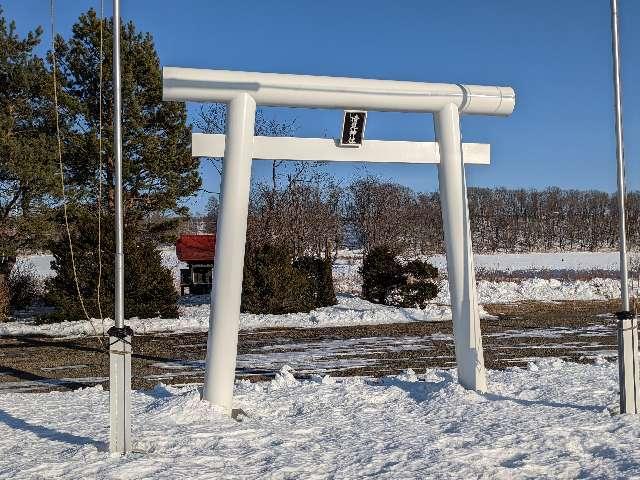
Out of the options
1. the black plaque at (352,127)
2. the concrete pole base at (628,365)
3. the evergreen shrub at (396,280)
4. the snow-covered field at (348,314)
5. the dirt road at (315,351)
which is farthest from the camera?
the evergreen shrub at (396,280)

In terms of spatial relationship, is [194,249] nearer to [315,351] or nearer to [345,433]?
[315,351]

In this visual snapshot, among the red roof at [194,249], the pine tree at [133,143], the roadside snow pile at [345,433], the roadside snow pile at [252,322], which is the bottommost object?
the roadside snow pile at [345,433]

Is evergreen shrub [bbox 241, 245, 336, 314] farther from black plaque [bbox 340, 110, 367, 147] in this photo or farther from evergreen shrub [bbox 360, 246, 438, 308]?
black plaque [bbox 340, 110, 367, 147]

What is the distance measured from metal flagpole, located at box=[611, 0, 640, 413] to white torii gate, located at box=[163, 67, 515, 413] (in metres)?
1.45

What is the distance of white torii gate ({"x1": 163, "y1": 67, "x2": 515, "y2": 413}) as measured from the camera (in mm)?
6984

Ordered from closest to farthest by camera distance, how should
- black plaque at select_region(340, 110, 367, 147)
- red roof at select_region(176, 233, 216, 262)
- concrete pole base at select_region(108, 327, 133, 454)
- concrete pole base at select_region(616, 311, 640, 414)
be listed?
1. concrete pole base at select_region(108, 327, 133, 454)
2. concrete pole base at select_region(616, 311, 640, 414)
3. black plaque at select_region(340, 110, 367, 147)
4. red roof at select_region(176, 233, 216, 262)

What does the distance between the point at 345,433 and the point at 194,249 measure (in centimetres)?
2254

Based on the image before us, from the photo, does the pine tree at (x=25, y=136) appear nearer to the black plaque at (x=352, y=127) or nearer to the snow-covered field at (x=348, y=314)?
the snow-covered field at (x=348, y=314)

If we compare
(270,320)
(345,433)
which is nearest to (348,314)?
(270,320)

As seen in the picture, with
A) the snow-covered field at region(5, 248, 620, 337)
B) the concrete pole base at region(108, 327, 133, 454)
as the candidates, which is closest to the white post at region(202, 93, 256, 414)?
the concrete pole base at region(108, 327, 133, 454)

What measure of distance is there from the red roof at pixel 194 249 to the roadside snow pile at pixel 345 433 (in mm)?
19250

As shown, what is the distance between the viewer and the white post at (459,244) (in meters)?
7.66

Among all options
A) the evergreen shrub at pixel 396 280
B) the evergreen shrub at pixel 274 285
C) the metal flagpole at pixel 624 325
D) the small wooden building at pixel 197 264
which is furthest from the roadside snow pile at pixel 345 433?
the small wooden building at pixel 197 264

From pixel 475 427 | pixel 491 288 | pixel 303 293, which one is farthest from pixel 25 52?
pixel 475 427
